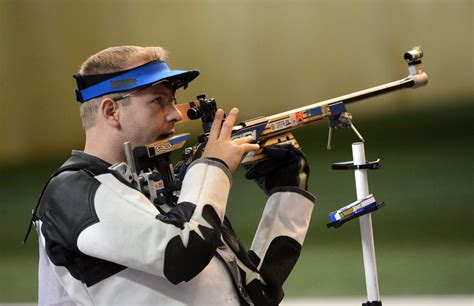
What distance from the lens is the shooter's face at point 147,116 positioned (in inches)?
69.9

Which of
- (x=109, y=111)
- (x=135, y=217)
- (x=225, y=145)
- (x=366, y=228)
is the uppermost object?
(x=109, y=111)

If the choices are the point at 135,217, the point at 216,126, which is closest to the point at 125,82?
the point at 216,126

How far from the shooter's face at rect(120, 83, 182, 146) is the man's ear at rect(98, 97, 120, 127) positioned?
0.6 inches

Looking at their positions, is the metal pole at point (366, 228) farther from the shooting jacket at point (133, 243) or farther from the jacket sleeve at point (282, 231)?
the shooting jacket at point (133, 243)

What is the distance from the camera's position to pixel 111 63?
5.90 feet

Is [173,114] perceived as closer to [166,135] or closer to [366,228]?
[166,135]

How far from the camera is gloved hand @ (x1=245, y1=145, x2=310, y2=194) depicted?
2.04 m

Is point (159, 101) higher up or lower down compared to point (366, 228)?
higher up

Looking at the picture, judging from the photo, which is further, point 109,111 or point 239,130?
point 239,130

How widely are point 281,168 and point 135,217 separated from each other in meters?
0.60

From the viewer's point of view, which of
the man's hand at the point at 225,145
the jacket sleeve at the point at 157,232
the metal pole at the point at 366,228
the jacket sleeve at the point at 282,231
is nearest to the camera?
the jacket sleeve at the point at 157,232

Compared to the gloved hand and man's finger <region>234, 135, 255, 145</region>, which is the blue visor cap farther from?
the gloved hand

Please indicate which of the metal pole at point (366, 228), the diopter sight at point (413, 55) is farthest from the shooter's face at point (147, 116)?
the diopter sight at point (413, 55)

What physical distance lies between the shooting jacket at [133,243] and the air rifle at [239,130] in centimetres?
10
